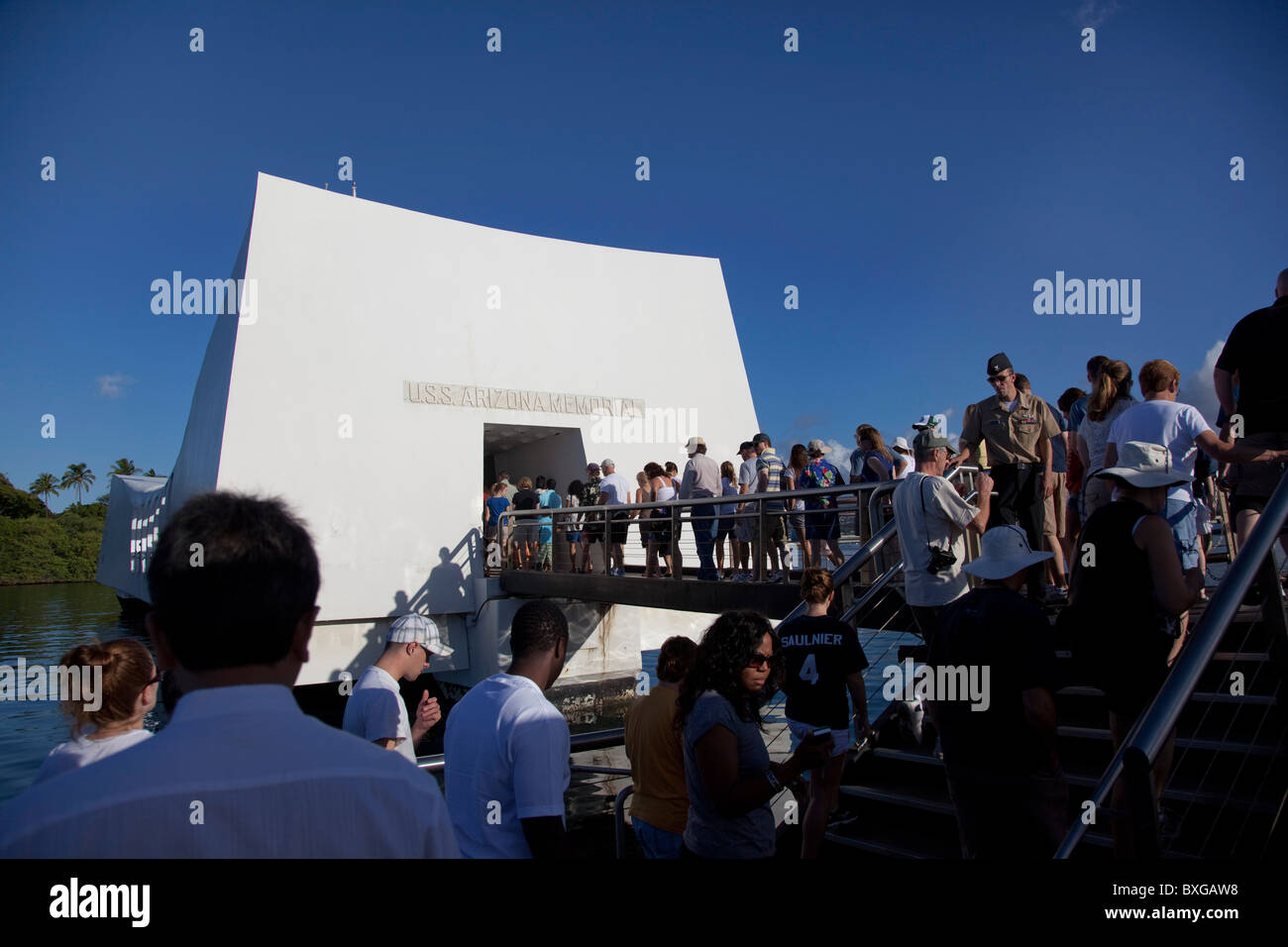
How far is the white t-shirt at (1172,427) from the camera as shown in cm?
439

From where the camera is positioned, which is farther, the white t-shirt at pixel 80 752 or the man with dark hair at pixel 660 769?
the man with dark hair at pixel 660 769

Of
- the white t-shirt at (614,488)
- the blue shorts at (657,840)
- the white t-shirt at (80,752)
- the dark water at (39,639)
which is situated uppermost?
the white t-shirt at (614,488)

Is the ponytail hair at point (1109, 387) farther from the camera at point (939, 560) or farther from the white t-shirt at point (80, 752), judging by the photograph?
the white t-shirt at point (80, 752)

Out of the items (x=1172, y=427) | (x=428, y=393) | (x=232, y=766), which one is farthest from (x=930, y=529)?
(x=428, y=393)

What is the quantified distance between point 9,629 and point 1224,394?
36108 mm

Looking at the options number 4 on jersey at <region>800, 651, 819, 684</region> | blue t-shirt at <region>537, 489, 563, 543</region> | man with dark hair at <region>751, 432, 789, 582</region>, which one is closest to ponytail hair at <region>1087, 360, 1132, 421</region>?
number 4 on jersey at <region>800, 651, 819, 684</region>

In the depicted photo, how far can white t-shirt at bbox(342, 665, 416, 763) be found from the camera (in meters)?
3.45

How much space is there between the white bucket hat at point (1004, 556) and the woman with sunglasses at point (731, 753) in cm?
99

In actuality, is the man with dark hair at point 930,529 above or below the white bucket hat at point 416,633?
above

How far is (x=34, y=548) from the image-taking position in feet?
188

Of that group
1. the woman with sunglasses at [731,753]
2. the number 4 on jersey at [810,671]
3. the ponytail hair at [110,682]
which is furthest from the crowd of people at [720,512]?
the ponytail hair at [110,682]

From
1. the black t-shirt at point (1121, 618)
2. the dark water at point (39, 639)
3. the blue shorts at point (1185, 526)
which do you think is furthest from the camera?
the dark water at point (39, 639)
